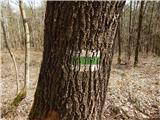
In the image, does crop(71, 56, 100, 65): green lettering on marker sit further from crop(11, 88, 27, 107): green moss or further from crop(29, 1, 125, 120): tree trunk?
crop(11, 88, 27, 107): green moss

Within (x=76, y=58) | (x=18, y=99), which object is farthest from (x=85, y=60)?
(x=18, y=99)

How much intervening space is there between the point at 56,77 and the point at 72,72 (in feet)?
0.44

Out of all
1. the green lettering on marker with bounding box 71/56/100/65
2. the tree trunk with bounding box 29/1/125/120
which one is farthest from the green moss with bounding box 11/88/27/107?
the green lettering on marker with bounding box 71/56/100/65

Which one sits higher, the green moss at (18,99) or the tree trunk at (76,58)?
the tree trunk at (76,58)

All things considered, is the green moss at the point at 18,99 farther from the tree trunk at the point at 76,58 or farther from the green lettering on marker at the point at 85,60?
the green lettering on marker at the point at 85,60

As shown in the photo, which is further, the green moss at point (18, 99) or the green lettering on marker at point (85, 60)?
the green moss at point (18, 99)

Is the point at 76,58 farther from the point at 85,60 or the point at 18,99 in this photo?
the point at 18,99

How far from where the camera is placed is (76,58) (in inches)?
80.2

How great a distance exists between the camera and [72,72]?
81.6 inches

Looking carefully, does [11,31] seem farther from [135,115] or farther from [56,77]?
[56,77]

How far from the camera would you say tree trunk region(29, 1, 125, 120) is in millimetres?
1968

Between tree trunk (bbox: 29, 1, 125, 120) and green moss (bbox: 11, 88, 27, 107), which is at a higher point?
tree trunk (bbox: 29, 1, 125, 120)

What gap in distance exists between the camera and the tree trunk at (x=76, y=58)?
1.97 m

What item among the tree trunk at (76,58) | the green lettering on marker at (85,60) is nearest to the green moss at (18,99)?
the tree trunk at (76,58)
